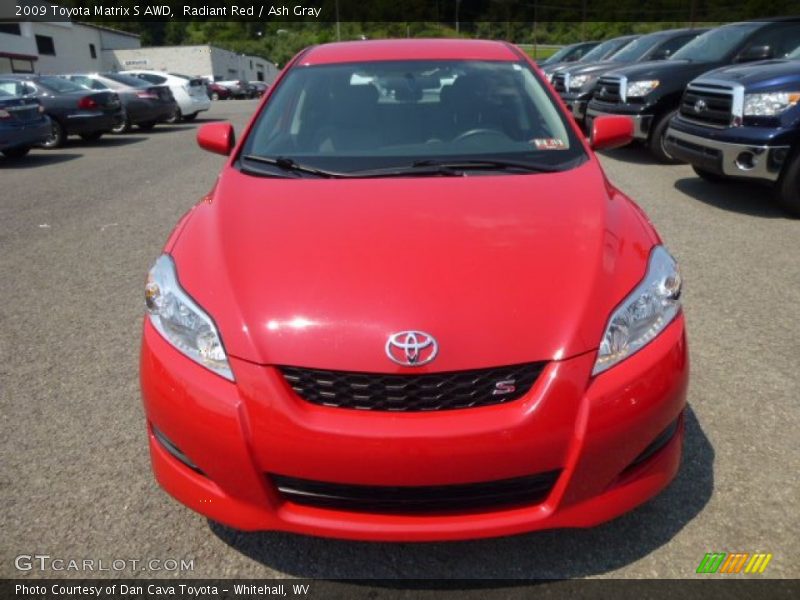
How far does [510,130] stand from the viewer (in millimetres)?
3006

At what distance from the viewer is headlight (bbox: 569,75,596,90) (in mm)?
12016

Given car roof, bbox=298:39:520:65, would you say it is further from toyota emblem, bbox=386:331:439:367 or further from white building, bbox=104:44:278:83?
white building, bbox=104:44:278:83

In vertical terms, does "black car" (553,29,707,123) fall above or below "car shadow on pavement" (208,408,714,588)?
above

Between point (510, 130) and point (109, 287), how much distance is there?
3.15 m

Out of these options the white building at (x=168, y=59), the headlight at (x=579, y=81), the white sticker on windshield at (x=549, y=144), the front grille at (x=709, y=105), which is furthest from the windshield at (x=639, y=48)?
the white building at (x=168, y=59)

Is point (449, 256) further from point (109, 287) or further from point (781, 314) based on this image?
point (109, 287)

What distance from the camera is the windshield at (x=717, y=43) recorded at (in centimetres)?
867

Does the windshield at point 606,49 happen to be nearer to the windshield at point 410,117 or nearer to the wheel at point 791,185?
the wheel at point 791,185

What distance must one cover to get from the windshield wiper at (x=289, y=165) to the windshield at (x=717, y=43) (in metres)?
8.15

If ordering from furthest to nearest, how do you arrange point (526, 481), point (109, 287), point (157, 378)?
point (109, 287)
point (157, 378)
point (526, 481)

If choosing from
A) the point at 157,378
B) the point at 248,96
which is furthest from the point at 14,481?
the point at 248,96

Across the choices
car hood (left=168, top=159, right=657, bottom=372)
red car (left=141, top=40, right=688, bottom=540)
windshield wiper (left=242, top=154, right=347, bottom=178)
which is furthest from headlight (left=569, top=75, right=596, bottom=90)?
red car (left=141, top=40, right=688, bottom=540)

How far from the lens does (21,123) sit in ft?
34.4

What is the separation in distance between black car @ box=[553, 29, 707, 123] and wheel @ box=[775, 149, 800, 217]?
5870 millimetres
